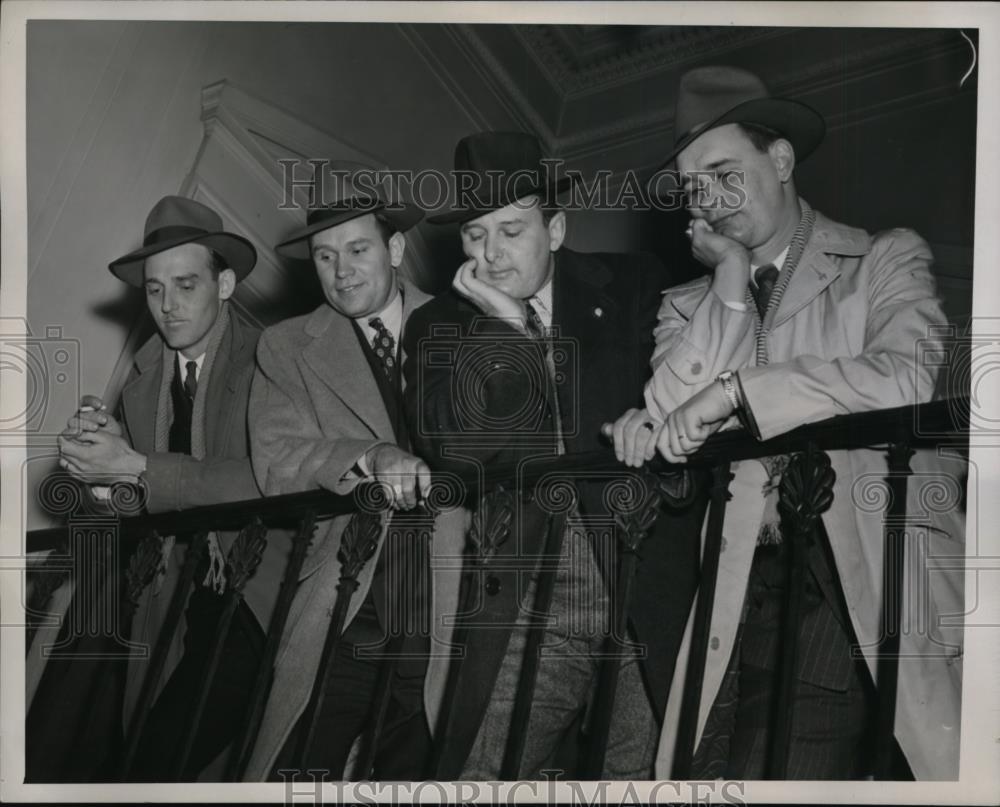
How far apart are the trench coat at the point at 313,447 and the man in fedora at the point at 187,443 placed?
0.11 m

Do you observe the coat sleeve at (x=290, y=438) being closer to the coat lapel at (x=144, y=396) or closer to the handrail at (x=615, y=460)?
the handrail at (x=615, y=460)

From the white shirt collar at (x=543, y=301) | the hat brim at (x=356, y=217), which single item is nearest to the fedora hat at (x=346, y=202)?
the hat brim at (x=356, y=217)

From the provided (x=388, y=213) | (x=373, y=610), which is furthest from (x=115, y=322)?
(x=373, y=610)

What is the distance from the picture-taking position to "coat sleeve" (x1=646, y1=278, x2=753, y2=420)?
141 inches

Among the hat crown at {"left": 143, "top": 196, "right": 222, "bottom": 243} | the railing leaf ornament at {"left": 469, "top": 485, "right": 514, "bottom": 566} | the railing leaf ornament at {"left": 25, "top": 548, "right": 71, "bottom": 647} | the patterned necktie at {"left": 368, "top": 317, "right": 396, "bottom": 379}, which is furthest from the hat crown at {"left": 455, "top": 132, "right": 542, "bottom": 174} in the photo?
the railing leaf ornament at {"left": 25, "top": 548, "right": 71, "bottom": 647}

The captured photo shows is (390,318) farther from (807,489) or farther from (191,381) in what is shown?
(807,489)

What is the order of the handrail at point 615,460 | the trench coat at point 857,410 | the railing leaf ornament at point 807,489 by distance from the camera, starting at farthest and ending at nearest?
the trench coat at point 857,410, the handrail at point 615,460, the railing leaf ornament at point 807,489

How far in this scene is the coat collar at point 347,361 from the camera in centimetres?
386

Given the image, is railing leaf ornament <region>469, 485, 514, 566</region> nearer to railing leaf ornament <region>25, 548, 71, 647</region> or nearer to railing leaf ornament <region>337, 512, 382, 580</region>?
railing leaf ornament <region>337, 512, 382, 580</region>

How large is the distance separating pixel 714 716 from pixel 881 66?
5.38 feet

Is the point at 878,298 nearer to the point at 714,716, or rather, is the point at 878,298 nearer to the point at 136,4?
the point at 714,716

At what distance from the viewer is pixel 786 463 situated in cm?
342

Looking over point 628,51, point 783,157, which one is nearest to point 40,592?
point 628,51

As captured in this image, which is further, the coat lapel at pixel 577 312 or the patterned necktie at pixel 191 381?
the patterned necktie at pixel 191 381
